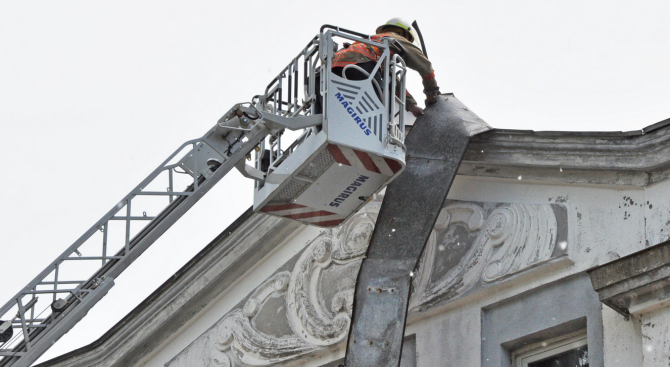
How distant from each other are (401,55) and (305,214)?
1.71m

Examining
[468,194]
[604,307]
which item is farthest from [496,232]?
[604,307]

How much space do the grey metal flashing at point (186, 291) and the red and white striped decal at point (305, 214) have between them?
1.12m

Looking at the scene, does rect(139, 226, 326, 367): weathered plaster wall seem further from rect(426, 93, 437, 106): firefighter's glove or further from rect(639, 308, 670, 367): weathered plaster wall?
rect(639, 308, 670, 367): weathered plaster wall

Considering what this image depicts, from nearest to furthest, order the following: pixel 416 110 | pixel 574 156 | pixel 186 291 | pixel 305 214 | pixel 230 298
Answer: pixel 574 156, pixel 305 214, pixel 416 110, pixel 230 298, pixel 186 291

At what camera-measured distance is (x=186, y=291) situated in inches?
543

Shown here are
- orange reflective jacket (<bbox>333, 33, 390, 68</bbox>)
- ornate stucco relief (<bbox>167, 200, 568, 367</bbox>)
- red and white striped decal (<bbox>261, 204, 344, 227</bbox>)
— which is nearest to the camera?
ornate stucco relief (<bbox>167, 200, 568, 367</bbox>)

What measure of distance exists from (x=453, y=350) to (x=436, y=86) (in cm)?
263

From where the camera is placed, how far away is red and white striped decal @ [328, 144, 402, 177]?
11.0 metres

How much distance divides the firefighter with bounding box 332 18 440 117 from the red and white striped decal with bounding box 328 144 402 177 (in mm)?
781

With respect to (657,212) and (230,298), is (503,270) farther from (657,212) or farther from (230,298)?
(230,298)

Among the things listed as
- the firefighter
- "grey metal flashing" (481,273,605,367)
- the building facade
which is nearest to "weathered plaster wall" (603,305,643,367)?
the building facade

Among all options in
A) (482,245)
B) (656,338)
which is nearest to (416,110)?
(482,245)

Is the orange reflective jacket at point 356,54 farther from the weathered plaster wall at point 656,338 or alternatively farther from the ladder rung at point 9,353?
the ladder rung at point 9,353

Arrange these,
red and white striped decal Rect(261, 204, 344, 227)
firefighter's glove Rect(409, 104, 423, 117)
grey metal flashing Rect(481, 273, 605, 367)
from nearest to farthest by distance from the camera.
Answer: grey metal flashing Rect(481, 273, 605, 367), red and white striped decal Rect(261, 204, 344, 227), firefighter's glove Rect(409, 104, 423, 117)
